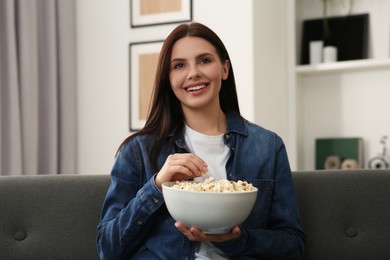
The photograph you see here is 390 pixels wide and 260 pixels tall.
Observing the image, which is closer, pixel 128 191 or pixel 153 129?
pixel 128 191

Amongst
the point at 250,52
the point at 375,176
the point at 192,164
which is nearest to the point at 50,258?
the point at 192,164

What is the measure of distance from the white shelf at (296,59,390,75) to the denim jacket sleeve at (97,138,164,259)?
7.53ft

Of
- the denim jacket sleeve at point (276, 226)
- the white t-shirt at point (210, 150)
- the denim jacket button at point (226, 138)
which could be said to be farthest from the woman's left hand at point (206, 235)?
the denim jacket button at point (226, 138)

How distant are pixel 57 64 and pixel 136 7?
0.61m

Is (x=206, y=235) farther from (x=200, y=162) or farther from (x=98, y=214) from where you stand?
(x=98, y=214)

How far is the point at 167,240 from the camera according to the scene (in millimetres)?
1411

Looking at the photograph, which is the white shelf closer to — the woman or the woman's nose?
the woman

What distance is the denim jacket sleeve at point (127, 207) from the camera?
4.37 feet

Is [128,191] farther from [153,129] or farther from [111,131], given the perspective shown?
[111,131]

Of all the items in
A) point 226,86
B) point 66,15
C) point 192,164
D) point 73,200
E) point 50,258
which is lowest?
point 50,258

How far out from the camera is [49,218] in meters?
1.61

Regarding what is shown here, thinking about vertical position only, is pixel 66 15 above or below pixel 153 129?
above

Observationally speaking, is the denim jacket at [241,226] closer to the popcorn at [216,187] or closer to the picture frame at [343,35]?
the popcorn at [216,187]

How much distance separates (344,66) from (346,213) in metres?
2.09
